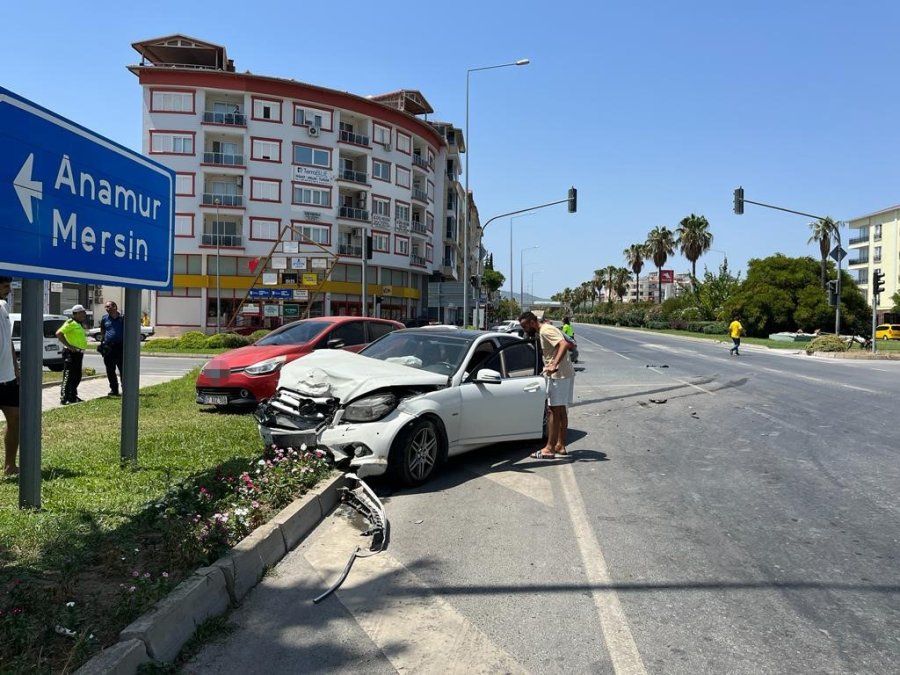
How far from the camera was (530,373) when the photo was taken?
8.29 metres

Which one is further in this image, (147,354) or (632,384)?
(147,354)

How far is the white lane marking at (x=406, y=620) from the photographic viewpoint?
320 cm

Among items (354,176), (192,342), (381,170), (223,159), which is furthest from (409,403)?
(381,170)

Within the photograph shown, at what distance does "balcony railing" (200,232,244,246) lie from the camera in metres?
50.9

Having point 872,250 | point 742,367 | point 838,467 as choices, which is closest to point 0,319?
point 838,467

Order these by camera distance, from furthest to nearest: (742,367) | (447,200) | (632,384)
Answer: (447,200)
(742,367)
(632,384)

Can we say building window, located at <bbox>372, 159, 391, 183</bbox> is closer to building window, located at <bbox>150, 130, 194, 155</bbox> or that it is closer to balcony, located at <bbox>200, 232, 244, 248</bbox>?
balcony, located at <bbox>200, 232, 244, 248</bbox>

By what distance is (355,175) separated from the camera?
184ft

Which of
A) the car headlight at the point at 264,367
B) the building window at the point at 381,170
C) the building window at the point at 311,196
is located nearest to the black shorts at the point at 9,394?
the car headlight at the point at 264,367

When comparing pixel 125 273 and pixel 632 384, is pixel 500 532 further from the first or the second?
pixel 632 384

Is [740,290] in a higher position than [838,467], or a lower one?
higher

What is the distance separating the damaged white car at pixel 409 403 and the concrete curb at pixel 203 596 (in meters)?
1.07

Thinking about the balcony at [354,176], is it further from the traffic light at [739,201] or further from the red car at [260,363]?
the red car at [260,363]

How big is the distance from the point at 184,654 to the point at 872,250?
323 ft
